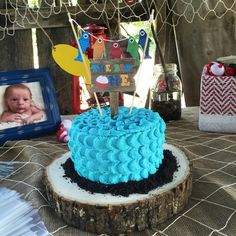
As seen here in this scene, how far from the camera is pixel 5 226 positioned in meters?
0.66

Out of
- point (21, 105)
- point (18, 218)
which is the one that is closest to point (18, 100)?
point (21, 105)

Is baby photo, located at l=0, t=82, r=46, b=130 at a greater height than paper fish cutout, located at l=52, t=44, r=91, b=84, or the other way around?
paper fish cutout, located at l=52, t=44, r=91, b=84

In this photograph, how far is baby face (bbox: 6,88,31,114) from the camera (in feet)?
3.51

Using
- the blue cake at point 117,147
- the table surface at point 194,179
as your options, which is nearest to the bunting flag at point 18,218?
the table surface at point 194,179

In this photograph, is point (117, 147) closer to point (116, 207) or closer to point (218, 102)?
point (116, 207)

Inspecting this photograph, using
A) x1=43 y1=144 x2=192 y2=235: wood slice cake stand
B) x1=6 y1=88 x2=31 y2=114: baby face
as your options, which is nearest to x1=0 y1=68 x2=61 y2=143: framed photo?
x1=6 y1=88 x2=31 y2=114: baby face

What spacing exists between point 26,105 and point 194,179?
0.51 m

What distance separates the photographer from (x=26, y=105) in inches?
42.9

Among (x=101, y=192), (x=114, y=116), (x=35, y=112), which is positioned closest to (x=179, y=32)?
(x=35, y=112)

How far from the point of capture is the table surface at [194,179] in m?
0.66

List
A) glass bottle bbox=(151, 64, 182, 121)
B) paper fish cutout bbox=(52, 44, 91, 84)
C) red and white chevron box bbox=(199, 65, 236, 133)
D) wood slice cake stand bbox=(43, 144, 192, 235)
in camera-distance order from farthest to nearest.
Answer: glass bottle bbox=(151, 64, 182, 121) < red and white chevron box bbox=(199, 65, 236, 133) < paper fish cutout bbox=(52, 44, 91, 84) < wood slice cake stand bbox=(43, 144, 192, 235)

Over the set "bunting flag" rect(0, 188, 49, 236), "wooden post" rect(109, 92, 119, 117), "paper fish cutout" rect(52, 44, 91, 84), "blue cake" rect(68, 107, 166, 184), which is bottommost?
"bunting flag" rect(0, 188, 49, 236)

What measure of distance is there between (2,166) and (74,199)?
0.31m

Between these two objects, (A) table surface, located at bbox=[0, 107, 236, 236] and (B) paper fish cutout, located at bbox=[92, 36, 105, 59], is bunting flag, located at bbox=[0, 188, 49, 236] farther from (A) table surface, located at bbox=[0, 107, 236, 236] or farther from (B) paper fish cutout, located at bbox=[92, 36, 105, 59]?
(B) paper fish cutout, located at bbox=[92, 36, 105, 59]
